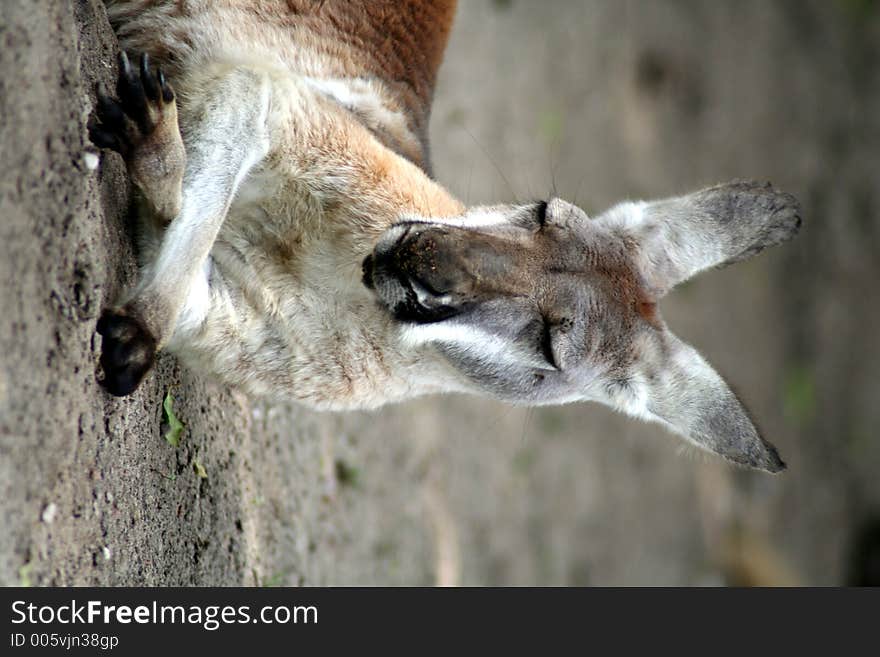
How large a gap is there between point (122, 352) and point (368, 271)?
2.58ft

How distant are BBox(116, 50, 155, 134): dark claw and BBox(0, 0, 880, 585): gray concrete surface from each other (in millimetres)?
96

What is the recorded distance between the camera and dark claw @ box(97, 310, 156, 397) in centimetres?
254

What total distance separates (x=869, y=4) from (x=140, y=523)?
911 centimetres

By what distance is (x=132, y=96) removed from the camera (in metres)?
2.61

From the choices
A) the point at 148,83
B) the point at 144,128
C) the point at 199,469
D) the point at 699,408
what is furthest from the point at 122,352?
the point at 699,408

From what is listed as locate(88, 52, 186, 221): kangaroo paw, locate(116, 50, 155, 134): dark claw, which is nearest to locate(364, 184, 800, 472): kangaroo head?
locate(88, 52, 186, 221): kangaroo paw

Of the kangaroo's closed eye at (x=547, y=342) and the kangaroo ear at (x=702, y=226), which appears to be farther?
the kangaroo ear at (x=702, y=226)

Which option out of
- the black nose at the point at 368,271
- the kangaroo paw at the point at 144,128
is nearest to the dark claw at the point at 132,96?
the kangaroo paw at the point at 144,128

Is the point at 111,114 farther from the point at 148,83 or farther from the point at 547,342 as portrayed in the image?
the point at 547,342

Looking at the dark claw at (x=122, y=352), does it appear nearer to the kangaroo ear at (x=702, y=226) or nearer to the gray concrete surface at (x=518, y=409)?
the gray concrete surface at (x=518, y=409)

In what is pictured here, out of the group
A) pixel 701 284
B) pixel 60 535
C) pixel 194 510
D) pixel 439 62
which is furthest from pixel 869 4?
pixel 60 535

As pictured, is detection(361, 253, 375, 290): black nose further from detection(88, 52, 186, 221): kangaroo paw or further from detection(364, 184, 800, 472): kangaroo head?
detection(88, 52, 186, 221): kangaroo paw

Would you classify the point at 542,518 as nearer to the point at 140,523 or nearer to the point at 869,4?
the point at 140,523

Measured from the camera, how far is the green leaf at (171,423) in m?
3.06
